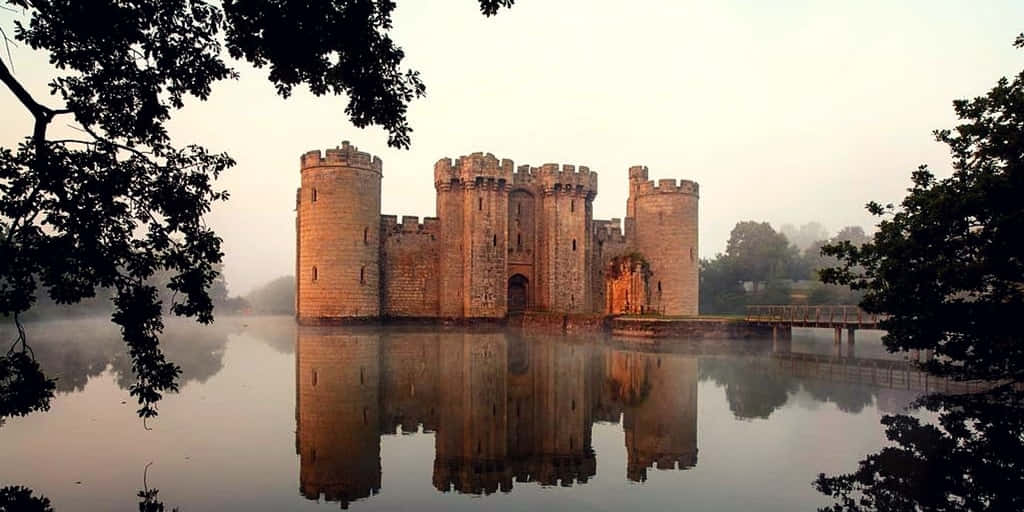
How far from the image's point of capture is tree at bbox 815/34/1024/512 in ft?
22.3

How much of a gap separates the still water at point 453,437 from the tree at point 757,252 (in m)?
38.3

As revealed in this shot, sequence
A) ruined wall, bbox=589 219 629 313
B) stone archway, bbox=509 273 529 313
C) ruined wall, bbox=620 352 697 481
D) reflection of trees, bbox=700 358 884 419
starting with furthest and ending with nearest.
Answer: ruined wall, bbox=589 219 629 313
stone archway, bbox=509 273 529 313
reflection of trees, bbox=700 358 884 419
ruined wall, bbox=620 352 697 481

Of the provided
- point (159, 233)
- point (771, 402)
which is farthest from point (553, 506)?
point (771, 402)

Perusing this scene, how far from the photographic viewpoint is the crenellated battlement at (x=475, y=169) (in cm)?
3047

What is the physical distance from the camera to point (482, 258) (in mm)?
30625

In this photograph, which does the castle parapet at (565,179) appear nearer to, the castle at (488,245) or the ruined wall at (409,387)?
the castle at (488,245)

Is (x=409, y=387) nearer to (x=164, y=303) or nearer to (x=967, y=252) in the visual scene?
(x=967, y=252)

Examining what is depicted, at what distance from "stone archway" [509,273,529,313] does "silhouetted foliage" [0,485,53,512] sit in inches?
1096

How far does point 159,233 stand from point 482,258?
25.5m

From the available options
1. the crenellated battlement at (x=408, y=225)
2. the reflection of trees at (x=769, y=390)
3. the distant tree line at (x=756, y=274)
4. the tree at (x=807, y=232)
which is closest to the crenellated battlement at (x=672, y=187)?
the crenellated battlement at (x=408, y=225)

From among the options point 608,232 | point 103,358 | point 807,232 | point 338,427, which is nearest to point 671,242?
point 608,232

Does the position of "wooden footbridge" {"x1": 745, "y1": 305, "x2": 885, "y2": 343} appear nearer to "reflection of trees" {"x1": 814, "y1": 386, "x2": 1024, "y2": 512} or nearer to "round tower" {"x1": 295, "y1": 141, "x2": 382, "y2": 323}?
"reflection of trees" {"x1": 814, "y1": 386, "x2": 1024, "y2": 512}

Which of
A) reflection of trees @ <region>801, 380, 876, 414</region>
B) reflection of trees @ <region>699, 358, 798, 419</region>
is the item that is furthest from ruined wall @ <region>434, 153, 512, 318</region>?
reflection of trees @ <region>801, 380, 876, 414</region>

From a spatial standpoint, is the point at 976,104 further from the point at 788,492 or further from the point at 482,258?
the point at 482,258
